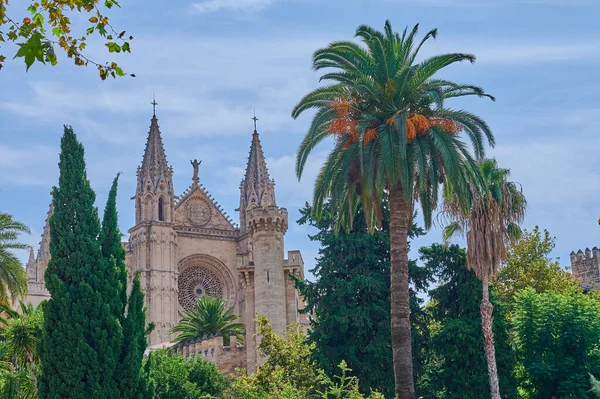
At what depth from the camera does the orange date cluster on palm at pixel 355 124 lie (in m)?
23.2

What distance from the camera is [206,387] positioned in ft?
115

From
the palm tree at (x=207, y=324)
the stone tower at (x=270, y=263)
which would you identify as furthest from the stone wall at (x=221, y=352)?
the palm tree at (x=207, y=324)

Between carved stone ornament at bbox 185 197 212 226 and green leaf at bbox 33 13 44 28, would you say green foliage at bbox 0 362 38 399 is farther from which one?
carved stone ornament at bbox 185 197 212 226

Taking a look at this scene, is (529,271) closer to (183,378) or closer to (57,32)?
(183,378)

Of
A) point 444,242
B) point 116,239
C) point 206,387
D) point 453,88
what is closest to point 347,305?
point 444,242

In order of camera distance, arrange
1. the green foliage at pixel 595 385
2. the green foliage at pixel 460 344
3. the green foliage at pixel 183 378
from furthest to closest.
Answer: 1. the green foliage at pixel 183 378
2. the green foliage at pixel 460 344
3. the green foliage at pixel 595 385

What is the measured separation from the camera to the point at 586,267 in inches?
2323

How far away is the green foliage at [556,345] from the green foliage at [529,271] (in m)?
8.22

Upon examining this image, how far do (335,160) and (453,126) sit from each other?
3.07 meters

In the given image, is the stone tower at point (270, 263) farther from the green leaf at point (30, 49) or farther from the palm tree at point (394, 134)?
the green leaf at point (30, 49)

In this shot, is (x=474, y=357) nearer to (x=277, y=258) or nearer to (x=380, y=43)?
(x=380, y=43)

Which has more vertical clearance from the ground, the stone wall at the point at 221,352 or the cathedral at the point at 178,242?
the cathedral at the point at 178,242

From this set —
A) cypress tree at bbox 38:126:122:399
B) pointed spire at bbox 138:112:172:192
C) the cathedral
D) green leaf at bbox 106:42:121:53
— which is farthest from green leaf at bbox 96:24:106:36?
pointed spire at bbox 138:112:172:192

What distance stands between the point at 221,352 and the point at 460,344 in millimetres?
14789
